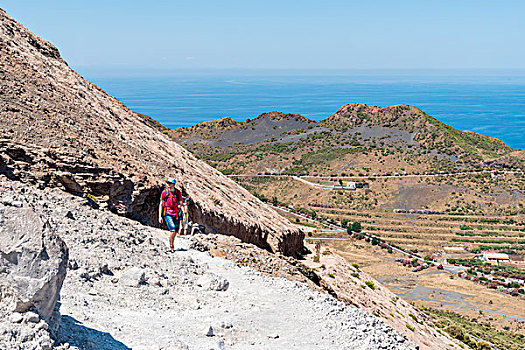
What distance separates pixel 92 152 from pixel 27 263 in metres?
6.77

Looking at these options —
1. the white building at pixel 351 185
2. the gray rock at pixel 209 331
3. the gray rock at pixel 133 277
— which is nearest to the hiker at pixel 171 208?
the gray rock at pixel 133 277

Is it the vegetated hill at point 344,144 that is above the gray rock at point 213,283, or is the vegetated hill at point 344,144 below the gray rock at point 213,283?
below

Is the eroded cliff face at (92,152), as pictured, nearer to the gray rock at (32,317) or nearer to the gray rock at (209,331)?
the gray rock at (209,331)

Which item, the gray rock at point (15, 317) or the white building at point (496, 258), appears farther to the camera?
the white building at point (496, 258)

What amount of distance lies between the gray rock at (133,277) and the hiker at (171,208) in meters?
2.23

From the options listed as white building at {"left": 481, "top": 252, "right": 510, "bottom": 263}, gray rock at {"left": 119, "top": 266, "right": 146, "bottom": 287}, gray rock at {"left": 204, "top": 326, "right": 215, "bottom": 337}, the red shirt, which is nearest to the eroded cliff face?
the red shirt

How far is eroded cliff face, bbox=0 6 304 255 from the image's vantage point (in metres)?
9.46

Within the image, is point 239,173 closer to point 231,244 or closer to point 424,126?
point 424,126

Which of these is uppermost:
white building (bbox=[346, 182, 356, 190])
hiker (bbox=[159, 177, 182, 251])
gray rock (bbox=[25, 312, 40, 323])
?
gray rock (bbox=[25, 312, 40, 323])

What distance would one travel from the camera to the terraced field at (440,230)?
62.0 meters

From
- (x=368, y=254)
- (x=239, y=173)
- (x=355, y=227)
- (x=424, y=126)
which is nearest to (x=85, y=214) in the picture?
(x=368, y=254)

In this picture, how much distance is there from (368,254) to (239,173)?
40.2 m

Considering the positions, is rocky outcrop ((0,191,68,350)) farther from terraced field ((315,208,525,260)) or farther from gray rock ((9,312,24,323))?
terraced field ((315,208,525,260))

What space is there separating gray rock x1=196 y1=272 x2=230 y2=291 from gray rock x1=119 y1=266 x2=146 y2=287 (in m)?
1.17
